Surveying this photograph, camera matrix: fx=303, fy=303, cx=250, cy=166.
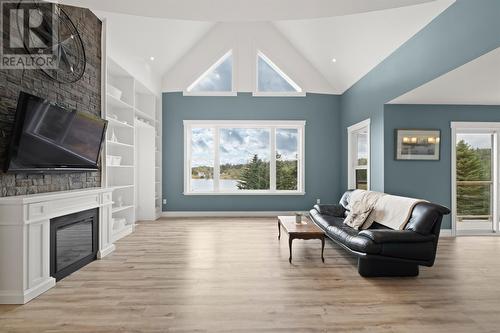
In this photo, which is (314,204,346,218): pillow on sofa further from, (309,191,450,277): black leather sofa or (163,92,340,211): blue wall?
(163,92,340,211): blue wall

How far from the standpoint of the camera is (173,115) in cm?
755

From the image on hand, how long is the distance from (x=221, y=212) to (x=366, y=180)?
137 inches

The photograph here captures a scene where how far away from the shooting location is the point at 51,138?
3.18m

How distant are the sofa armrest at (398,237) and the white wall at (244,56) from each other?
501 centimetres

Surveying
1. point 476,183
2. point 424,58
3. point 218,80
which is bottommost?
point 476,183

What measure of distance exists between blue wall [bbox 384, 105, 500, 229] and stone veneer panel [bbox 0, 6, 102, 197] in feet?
15.5

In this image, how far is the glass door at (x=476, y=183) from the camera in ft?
18.7

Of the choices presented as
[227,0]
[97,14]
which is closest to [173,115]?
[97,14]

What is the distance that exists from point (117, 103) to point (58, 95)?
6.21 ft

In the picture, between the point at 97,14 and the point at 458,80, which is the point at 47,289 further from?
the point at 458,80

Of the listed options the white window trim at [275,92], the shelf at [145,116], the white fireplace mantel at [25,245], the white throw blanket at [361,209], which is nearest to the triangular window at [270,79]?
the white window trim at [275,92]

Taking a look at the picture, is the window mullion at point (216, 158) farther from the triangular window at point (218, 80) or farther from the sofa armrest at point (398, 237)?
the sofa armrest at point (398, 237)

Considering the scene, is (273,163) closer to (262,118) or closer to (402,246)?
(262,118)

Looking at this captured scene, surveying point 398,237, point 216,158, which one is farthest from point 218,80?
point 398,237
